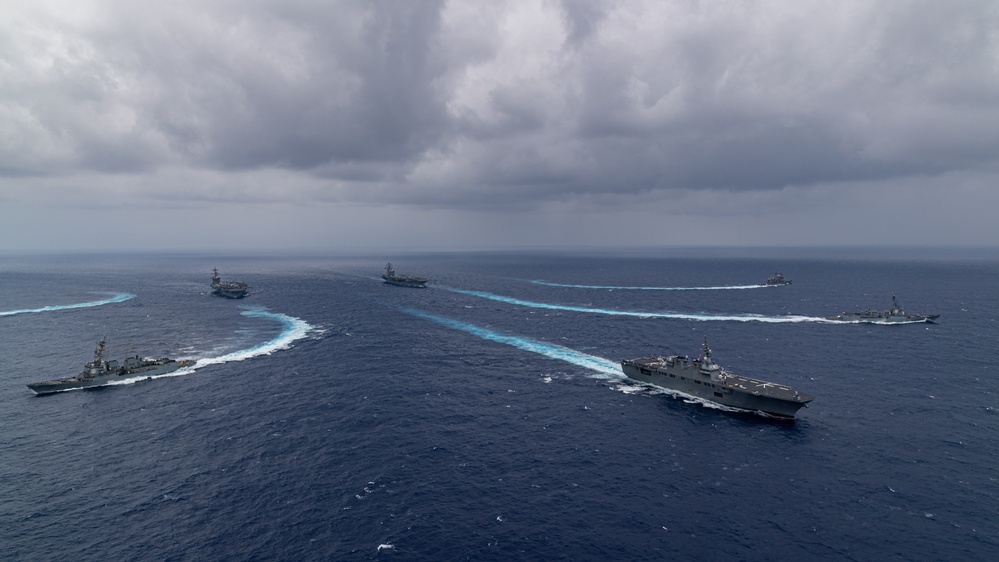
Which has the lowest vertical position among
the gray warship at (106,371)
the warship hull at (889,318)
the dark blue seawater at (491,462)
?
the dark blue seawater at (491,462)

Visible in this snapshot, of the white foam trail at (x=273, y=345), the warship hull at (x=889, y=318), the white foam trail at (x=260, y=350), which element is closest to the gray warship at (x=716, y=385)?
the white foam trail at (x=273, y=345)

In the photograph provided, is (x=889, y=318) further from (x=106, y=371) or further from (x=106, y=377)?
(x=106, y=371)

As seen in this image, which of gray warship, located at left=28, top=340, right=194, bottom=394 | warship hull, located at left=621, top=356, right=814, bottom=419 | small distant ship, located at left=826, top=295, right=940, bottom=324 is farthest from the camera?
small distant ship, located at left=826, top=295, right=940, bottom=324

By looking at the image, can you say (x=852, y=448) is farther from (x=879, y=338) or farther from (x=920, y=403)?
(x=879, y=338)

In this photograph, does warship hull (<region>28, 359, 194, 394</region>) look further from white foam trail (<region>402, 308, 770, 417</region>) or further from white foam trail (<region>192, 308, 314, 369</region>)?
white foam trail (<region>402, 308, 770, 417</region>)

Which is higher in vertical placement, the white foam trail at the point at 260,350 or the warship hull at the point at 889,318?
the warship hull at the point at 889,318

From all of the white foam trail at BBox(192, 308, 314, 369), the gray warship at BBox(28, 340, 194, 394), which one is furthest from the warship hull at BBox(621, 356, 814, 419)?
the gray warship at BBox(28, 340, 194, 394)

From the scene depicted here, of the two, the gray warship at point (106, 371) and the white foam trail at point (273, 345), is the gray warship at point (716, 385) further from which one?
the gray warship at point (106, 371)
